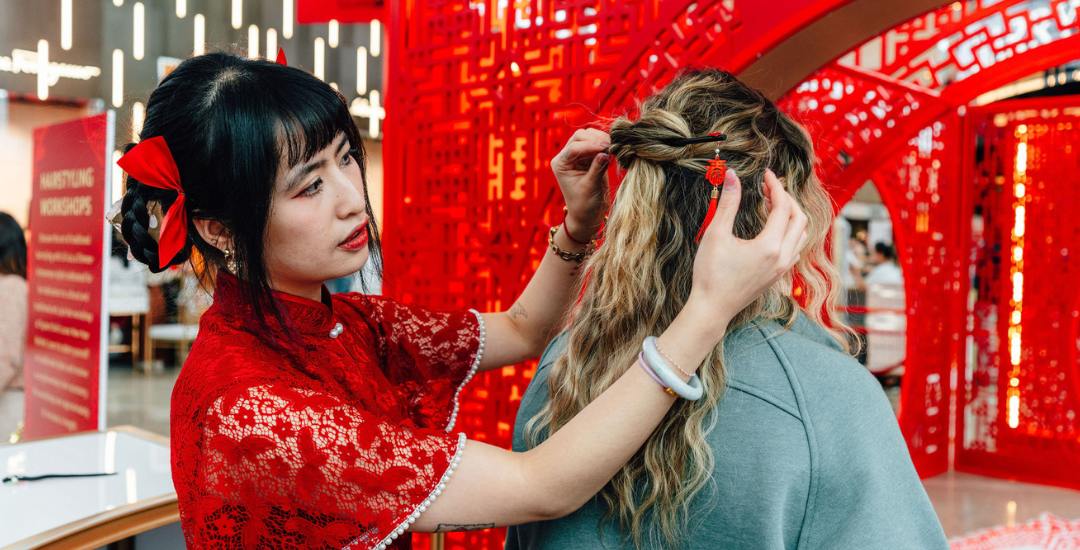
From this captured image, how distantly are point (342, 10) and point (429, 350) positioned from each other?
1.59m

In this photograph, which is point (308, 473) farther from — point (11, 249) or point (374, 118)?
point (374, 118)

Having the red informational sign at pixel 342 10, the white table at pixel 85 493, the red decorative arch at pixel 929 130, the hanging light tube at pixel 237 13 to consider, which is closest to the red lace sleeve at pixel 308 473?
the white table at pixel 85 493

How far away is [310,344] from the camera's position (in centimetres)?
108

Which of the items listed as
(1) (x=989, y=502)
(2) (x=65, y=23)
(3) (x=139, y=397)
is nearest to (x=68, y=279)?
(3) (x=139, y=397)

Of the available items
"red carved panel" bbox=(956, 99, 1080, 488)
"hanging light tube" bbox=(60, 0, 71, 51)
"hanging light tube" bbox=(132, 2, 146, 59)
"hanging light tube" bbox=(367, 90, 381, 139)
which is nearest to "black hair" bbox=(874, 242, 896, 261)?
"red carved panel" bbox=(956, 99, 1080, 488)

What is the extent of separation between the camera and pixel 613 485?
922mm

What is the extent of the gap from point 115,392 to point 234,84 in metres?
6.63

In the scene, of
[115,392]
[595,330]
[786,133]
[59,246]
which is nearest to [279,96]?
[595,330]

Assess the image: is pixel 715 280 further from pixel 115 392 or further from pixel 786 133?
pixel 115 392

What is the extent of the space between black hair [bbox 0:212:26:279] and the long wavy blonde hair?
315cm

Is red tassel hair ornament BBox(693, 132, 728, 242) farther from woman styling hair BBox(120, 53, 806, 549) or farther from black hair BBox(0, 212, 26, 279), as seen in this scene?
black hair BBox(0, 212, 26, 279)

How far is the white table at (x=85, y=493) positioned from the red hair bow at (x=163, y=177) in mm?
900

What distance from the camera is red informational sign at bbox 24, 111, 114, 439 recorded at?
2.63m

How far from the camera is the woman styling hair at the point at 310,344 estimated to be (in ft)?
2.75
